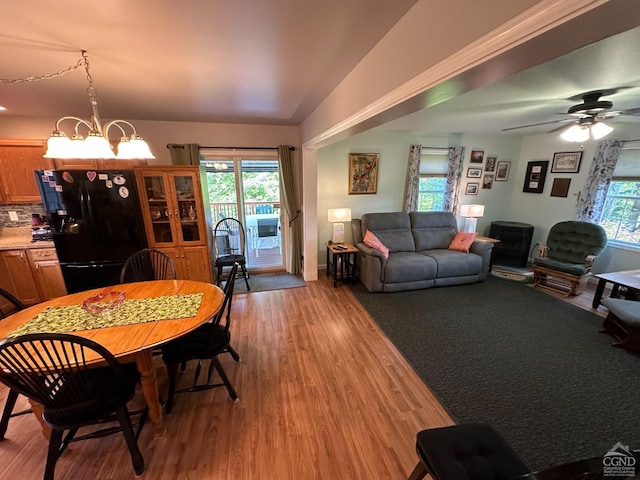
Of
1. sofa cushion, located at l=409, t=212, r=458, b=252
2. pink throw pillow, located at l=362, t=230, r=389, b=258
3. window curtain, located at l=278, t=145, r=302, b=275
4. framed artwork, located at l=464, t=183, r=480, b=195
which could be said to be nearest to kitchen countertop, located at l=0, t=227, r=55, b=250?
window curtain, located at l=278, t=145, r=302, b=275

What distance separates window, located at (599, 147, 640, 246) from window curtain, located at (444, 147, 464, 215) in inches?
80.3

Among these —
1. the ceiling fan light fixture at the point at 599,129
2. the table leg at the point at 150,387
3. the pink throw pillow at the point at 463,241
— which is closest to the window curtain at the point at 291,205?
the pink throw pillow at the point at 463,241

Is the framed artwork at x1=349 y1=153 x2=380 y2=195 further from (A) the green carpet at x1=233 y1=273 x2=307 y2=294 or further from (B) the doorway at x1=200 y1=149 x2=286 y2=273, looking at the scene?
(A) the green carpet at x1=233 y1=273 x2=307 y2=294

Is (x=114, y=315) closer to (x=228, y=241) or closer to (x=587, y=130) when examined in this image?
(x=228, y=241)

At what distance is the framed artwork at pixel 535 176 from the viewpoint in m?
4.67

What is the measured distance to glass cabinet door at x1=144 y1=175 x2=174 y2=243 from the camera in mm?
3222

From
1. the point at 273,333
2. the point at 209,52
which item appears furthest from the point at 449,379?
the point at 209,52

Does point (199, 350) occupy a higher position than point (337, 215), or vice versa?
point (337, 215)

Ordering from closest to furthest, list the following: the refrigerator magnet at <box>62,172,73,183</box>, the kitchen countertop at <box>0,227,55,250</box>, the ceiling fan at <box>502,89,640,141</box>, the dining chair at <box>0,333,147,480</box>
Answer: the dining chair at <box>0,333,147,480</box> < the ceiling fan at <box>502,89,640,141</box> < the refrigerator magnet at <box>62,172,73,183</box> < the kitchen countertop at <box>0,227,55,250</box>

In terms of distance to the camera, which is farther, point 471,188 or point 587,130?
point 471,188

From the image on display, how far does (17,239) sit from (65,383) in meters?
3.22

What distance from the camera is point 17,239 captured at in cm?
318

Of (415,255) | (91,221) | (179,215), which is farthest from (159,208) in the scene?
(415,255)

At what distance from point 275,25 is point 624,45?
1.94m
